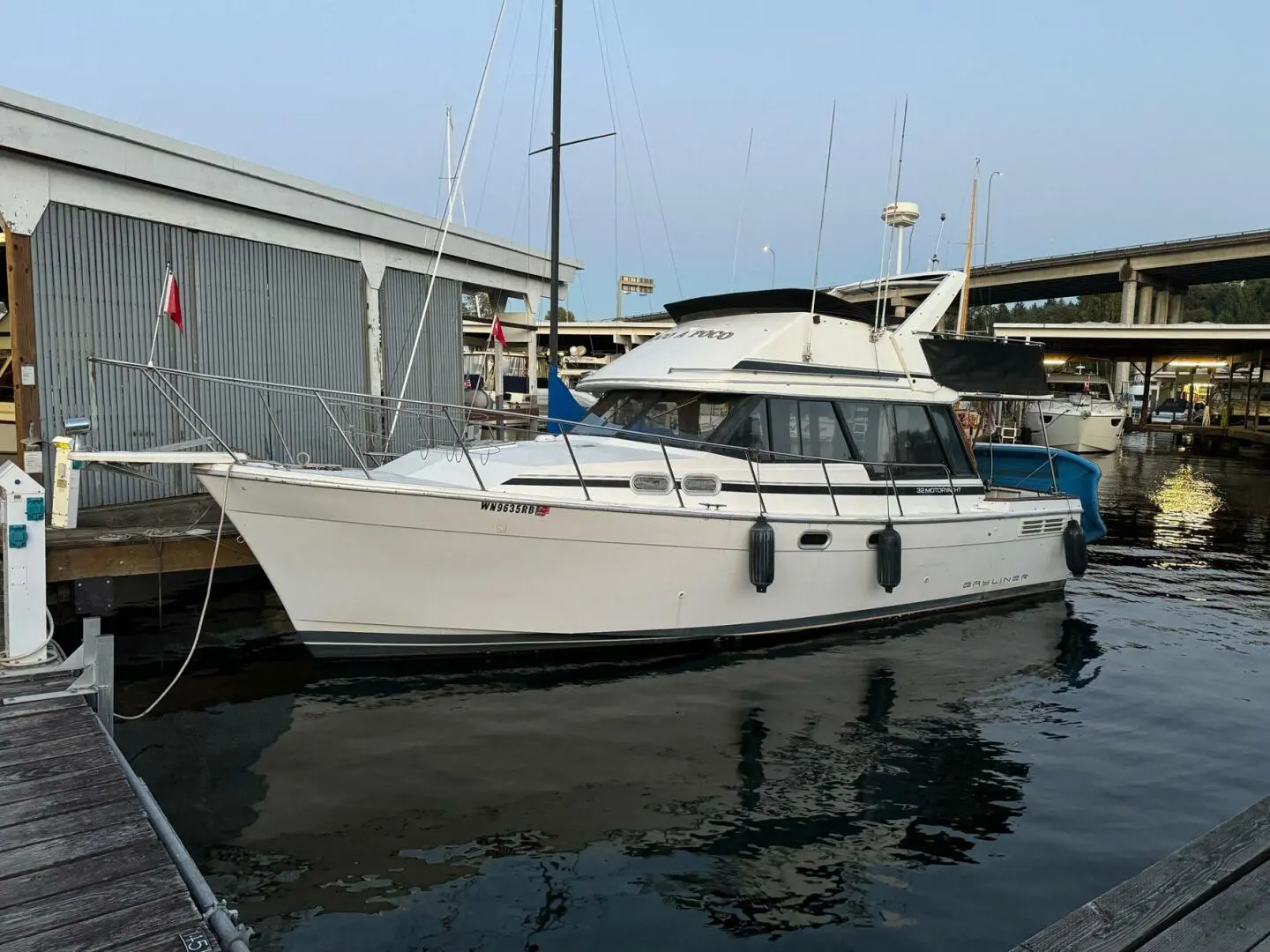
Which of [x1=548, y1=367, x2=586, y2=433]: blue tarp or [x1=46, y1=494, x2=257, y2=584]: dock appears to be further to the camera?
[x1=548, y1=367, x2=586, y2=433]: blue tarp

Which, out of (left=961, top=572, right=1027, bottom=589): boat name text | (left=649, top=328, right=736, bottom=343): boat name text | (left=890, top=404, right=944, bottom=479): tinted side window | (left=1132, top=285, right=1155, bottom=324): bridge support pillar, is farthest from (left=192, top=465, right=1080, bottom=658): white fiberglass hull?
(left=1132, top=285, right=1155, bottom=324): bridge support pillar

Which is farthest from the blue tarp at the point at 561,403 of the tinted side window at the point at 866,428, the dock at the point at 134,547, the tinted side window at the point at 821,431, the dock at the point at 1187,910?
the dock at the point at 1187,910

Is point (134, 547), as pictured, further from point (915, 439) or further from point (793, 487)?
point (915, 439)

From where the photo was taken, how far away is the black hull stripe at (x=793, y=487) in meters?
7.28

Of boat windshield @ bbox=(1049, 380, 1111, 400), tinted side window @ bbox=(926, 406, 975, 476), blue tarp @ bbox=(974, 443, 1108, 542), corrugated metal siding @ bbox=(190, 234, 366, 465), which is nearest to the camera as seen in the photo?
tinted side window @ bbox=(926, 406, 975, 476)

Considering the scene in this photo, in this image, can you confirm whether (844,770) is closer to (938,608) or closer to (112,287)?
(938,608)

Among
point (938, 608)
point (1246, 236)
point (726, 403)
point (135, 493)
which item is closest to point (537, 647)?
point (726, 403)

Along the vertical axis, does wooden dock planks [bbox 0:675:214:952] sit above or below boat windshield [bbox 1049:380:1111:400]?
below

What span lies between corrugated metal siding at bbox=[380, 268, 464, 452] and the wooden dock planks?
9.09 meters

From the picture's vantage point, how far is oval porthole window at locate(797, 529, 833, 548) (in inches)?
317

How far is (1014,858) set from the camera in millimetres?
4852

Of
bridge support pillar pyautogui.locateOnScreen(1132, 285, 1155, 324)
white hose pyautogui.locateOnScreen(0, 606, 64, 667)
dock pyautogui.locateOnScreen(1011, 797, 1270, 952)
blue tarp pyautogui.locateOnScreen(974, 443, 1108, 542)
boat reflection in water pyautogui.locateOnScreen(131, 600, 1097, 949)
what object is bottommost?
boat reflection in water pyautogui.locateOnScreen(131, 600, 1097, 949)

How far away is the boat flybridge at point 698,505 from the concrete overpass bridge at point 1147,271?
4450cm

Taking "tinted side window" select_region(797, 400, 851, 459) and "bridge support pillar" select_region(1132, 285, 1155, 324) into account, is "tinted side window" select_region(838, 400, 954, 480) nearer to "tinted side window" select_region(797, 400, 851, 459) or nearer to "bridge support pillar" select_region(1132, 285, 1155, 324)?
"tinted side window" select_region(797, 400, 851, 459)
